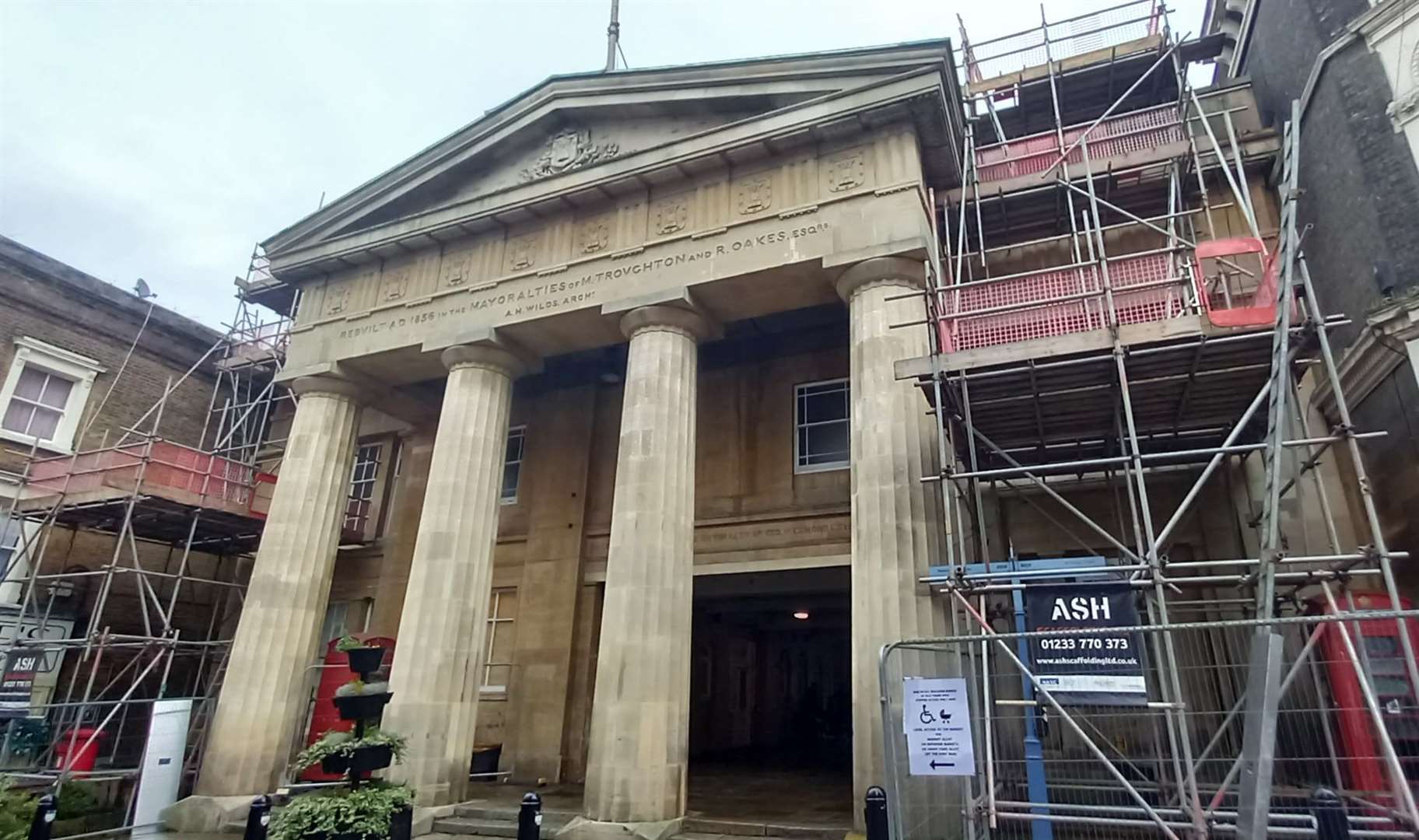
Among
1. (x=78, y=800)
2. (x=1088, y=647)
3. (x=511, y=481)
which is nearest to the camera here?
(x=1088, y=647)

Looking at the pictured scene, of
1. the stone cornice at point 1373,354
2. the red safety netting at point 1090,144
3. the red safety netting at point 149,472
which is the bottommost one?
the red safety netting at point 149,472

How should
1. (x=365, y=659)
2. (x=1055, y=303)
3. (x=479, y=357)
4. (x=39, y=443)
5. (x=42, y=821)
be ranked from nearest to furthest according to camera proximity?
1. (x=365, y=659)
2. (x=1055, y=303)
3. (x=42, y=821)
4. (x=479, y=357)
5. (x=39, y=443)

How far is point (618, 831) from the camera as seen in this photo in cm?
920

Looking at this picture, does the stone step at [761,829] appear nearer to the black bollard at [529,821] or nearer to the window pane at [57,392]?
the black bollard at [529,821]

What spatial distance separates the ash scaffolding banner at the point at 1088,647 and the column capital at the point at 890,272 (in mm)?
4819

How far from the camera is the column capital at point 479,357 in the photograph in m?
13.4

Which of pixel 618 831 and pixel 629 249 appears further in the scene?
pixel 629 249

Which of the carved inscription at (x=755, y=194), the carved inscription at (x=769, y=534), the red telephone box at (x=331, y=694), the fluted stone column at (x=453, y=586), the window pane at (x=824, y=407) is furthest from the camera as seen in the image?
the window pane at (x=824, y=407)

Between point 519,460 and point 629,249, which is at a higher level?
point 629,249

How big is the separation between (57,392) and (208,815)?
37.1 ft

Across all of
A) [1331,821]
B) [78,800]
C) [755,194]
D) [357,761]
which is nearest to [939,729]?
[1331,821]

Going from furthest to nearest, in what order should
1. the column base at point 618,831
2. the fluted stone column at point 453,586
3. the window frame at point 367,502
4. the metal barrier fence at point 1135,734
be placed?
the window frame at point 367,502
the fluted stone column at point 453,586
the column base at point 618,831
the metal barrier fence at point 1135,734

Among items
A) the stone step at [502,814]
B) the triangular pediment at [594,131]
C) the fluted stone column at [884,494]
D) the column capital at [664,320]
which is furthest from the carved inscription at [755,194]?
the stone step at [502,814]

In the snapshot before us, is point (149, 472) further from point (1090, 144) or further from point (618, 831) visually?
point (1090, 144)
